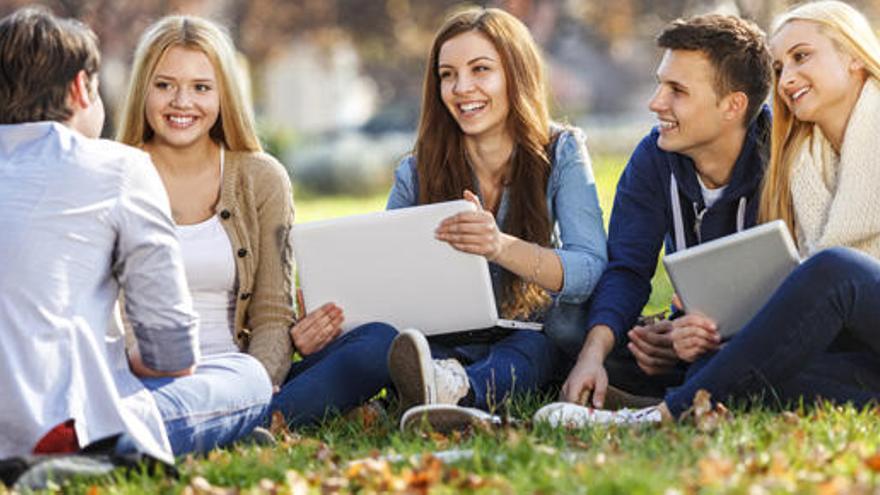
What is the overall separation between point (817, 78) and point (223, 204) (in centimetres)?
208

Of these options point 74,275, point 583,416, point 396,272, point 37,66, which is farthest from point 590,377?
point 37,66

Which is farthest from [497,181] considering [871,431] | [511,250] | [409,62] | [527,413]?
[409,62]

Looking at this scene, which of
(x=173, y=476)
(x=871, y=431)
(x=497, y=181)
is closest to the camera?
(x=173, y=476)

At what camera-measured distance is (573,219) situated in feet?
17.9

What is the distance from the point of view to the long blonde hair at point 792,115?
4980 millimetres

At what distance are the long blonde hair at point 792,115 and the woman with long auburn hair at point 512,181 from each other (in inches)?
27.3

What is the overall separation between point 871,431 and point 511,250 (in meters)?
1.47

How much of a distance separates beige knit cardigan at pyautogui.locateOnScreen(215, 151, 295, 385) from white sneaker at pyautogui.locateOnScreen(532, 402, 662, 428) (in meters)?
1.06

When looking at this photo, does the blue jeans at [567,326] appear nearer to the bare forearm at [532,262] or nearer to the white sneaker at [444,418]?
the bare forearm at [532,262]

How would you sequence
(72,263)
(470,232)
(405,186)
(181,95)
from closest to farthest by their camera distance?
(72,263)
(470,232)
(181,95)
(405,186)

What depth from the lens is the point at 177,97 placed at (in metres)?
5.23

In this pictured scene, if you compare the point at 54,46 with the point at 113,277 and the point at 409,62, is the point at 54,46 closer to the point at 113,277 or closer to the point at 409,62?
the point at 113,277

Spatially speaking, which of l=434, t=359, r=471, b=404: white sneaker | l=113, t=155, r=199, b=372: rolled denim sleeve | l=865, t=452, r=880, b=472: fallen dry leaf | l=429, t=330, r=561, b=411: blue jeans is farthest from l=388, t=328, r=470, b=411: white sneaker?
l=865, t=452, r=880, b=472: fallen dry leaf

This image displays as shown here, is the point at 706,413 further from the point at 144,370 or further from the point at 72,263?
the point at 72,263
